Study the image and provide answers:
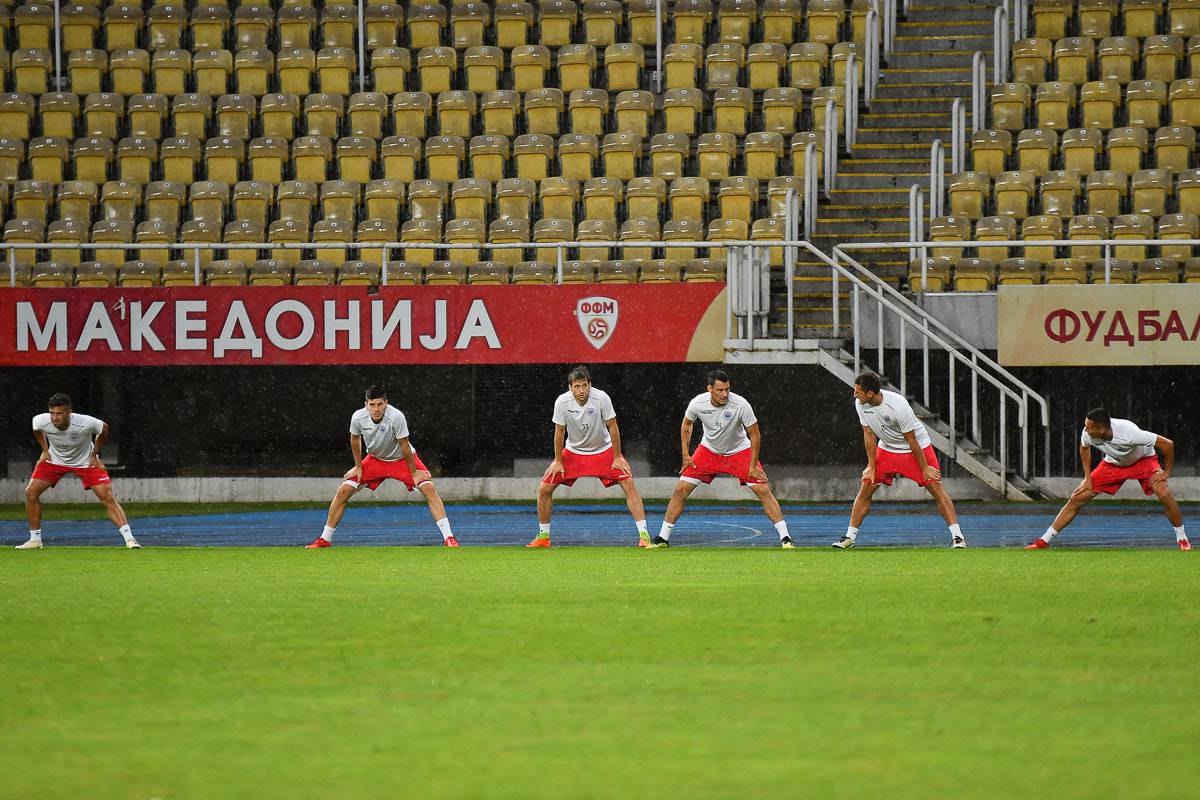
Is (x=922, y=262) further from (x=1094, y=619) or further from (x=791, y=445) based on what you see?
(x=1094, y=619)

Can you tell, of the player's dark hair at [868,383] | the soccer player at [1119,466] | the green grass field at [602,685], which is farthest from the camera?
the soccer player at [1119,466]

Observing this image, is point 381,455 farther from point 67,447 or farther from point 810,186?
point 810,186

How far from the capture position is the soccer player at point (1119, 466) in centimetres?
1472

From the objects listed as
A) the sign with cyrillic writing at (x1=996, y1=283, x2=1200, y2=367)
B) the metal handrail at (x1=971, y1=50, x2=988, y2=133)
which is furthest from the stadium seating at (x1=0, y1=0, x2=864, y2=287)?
the sign with cyrillic writing at (x1=996, y1=283, x2=1200, y2=367)

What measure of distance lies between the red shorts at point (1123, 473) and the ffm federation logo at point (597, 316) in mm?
7617

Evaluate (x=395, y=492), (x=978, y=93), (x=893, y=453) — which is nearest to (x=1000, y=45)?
(x=978, y=93)

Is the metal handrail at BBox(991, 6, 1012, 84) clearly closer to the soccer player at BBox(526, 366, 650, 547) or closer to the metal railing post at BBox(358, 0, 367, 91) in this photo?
the metal railing post at BBox(358, 0, 367, 91)

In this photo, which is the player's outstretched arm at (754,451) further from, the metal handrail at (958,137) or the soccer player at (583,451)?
the metal handrail at (958,137)

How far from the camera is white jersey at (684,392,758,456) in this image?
15.6 meters

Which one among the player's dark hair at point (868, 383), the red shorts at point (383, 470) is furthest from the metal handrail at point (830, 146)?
the red shorts at point (383, 470)

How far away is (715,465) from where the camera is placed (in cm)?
1571

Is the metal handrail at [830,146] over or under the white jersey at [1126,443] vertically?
over

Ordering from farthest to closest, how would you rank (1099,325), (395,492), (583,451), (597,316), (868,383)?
(395,492)
(597,316)
(1099,325)
(583,451)
(868,383)

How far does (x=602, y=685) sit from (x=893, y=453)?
8482 millimetres
